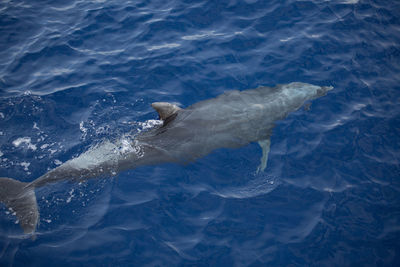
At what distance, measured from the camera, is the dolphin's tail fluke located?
271 inches

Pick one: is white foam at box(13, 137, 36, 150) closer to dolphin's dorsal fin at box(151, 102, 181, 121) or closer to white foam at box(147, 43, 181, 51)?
dolphin's dorsal fin at box(151, 102, 181, 121)

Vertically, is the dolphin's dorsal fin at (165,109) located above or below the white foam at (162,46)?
below

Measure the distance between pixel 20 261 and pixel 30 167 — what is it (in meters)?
2.57

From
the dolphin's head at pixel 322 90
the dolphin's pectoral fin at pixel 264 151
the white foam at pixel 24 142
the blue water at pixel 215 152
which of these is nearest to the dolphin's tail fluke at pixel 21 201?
the blue water at pixel 215 152

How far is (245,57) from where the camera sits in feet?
36.2

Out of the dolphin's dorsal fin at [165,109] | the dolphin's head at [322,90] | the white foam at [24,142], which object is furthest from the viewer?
the dolphin's head at [322,90]

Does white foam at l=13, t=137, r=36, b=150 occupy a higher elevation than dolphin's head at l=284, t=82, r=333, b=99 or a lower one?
higher

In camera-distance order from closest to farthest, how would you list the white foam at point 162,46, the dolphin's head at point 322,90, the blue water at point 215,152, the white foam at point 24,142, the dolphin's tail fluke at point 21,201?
the blue water at point 215,152 → the dolphin's tail fluke at point 21,201 → the white foam at point 24,142 → the dolphin's head at point 322,90 → the white foam at point 162,46

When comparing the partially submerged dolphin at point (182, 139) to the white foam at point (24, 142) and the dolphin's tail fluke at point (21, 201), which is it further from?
the white foam at point (24, 142)

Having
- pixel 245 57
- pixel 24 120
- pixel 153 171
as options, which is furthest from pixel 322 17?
pixel 24 120

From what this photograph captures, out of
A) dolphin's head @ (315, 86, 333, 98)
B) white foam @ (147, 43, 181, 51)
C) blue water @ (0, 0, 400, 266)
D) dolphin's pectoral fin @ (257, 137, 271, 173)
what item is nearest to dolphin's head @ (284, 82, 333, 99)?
dolphin's head @ (315, 86, 333, 98)

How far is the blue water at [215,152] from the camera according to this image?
6.77 metres

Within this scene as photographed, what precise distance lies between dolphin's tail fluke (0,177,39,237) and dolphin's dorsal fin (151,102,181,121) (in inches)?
146

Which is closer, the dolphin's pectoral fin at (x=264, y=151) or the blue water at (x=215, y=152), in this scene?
the blue water at (x=215, y=152)
